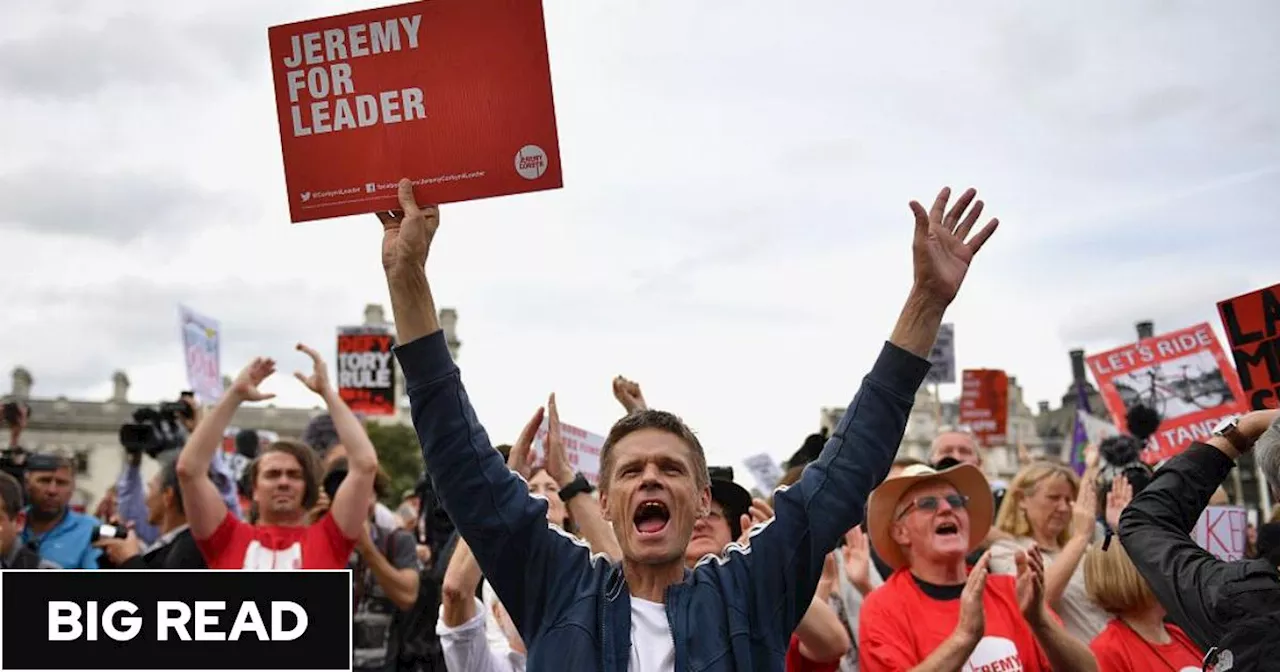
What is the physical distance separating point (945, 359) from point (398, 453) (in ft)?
171

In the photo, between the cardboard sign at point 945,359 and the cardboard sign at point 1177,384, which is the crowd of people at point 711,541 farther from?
the cardboard sign at point 945,359

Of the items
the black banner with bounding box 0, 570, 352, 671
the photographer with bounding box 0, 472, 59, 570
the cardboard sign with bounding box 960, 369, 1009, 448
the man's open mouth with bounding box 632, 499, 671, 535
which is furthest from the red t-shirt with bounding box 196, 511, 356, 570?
the cardboard sign with bounding box 960, 369, 1009, 448

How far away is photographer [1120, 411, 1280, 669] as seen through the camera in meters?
3.02

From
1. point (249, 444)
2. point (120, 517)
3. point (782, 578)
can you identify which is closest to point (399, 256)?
point (782, 578)

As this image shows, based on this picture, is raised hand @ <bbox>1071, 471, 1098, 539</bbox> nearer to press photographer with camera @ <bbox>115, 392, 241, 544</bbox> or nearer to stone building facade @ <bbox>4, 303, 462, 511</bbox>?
press photographer with camera @ <bbox>115, 392, 241, 544</bbox>

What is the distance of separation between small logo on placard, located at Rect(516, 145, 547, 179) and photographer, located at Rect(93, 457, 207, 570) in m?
3.03

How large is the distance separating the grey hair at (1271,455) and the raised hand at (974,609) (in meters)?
1.09

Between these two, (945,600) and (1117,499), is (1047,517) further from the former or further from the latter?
(945,600)

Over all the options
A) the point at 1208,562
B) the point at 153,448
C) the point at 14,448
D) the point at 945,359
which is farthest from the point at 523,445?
the point at 945,359

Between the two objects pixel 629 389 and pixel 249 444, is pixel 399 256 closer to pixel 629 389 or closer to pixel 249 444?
pixel 629 389

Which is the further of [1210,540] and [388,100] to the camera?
[1210,540]

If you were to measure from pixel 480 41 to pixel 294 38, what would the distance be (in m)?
0.54

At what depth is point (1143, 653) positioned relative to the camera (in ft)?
15.3

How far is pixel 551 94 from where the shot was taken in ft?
10.4
